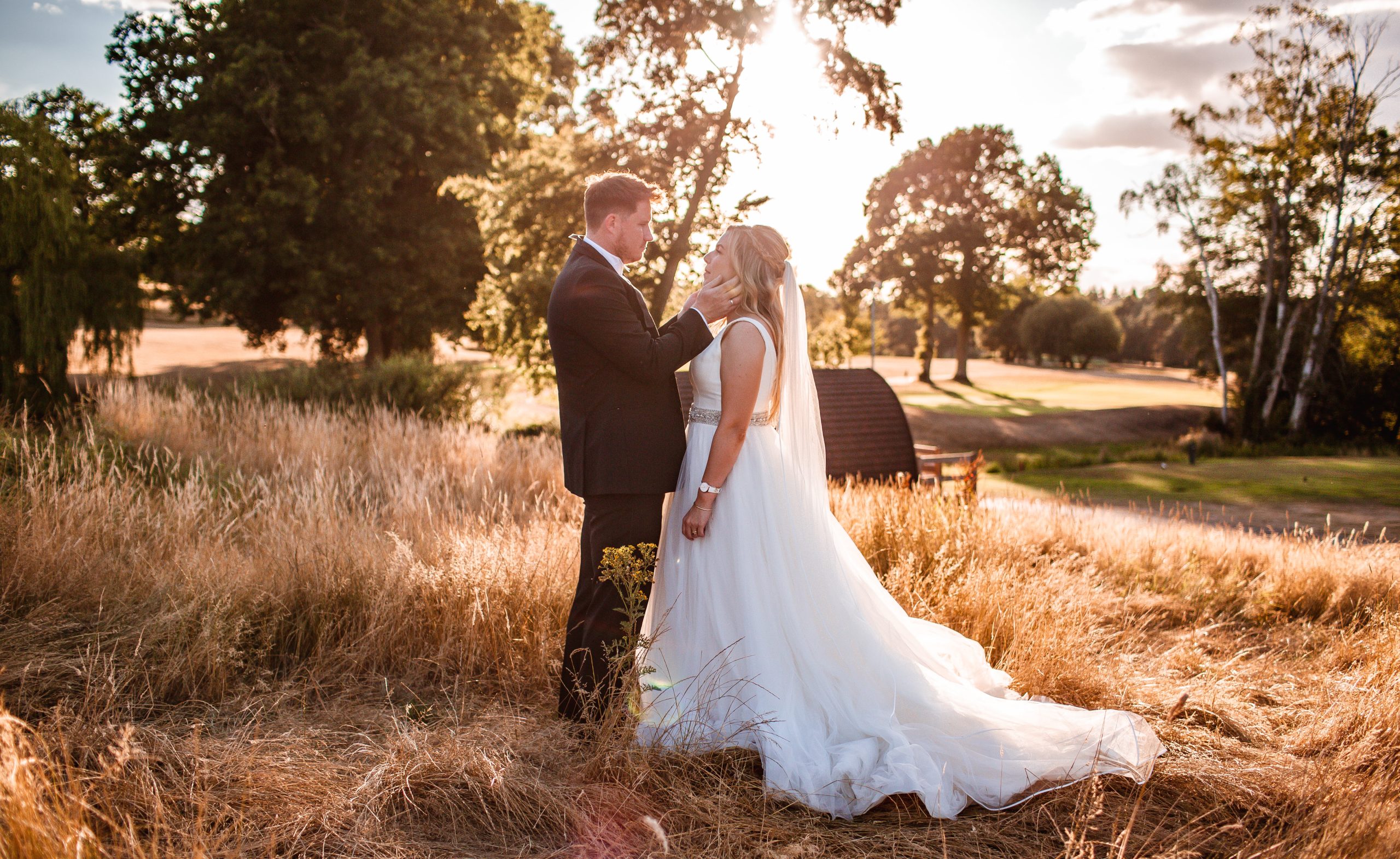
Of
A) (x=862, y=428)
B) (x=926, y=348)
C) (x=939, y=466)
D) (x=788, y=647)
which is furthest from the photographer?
(x=926, y=348)

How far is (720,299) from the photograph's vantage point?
3.43 m

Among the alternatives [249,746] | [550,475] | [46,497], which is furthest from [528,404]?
[249,746]

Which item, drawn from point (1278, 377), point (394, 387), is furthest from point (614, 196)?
point (1278, 377)

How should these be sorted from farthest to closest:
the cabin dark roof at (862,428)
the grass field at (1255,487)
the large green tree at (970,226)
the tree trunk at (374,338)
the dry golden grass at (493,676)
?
1. the large green tree at (970,226)
2. the tree trunk at (374,338)
3. the grass field at (1255,487)
4. the cabin dark roof at (862,428)
5. the dry golden grass at (493,676)

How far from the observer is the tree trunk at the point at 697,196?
467 inches

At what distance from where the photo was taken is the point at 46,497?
16.5 ft

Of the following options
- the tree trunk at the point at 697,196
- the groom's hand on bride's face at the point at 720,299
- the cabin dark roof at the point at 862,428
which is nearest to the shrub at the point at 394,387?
the tree trunk at the point at 697,196

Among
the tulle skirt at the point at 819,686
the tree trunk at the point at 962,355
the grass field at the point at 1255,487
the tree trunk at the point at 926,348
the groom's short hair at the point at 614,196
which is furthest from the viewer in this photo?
the tree trunk at the point at 926,348

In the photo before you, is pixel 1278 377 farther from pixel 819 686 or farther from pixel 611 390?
pixel 611 390

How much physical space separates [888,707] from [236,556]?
12.1ft

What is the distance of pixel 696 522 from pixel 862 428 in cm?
593

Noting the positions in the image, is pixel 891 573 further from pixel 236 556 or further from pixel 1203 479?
pixel 1203 479

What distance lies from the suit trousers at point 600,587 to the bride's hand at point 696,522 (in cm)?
14

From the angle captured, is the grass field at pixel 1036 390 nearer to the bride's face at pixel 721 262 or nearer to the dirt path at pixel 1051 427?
the dirt path at pixel 1051 427
